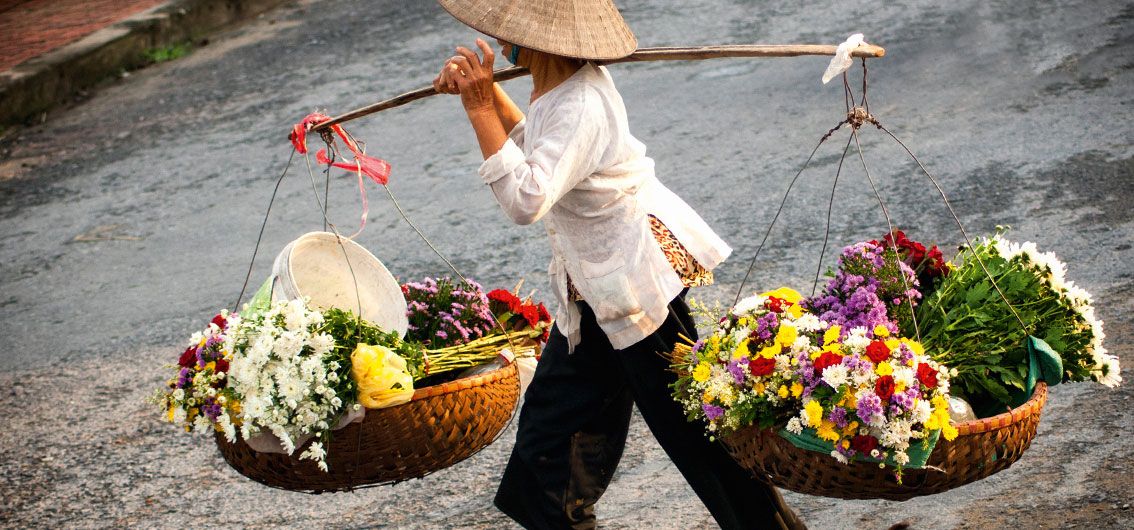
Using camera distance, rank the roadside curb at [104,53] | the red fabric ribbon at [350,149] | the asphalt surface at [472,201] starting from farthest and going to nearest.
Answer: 1. the roadside curb at [104,53]
2. the asphalt surface at [472,201]
3. the red fabric ribbon at [350,149]

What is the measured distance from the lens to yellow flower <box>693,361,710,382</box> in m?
2.61

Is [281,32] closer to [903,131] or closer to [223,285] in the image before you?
[223,285]

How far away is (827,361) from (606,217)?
0.67 m

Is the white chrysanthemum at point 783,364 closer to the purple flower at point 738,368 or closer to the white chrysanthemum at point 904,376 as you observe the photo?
the purple flower at point 738,368

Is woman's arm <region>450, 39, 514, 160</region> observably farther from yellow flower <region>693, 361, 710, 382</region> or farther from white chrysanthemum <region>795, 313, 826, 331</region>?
white chrysanthemum <region>795, 313, 826, 331</region>

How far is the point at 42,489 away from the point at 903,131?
453cm

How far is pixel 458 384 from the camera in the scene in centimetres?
289

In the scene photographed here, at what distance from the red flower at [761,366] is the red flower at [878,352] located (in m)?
0.21

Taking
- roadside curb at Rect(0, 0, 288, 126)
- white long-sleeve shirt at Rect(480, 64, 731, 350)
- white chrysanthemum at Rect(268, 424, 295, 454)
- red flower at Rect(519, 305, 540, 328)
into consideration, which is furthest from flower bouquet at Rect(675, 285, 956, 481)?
roadside curb at Rect(0, 0, 288, 126)

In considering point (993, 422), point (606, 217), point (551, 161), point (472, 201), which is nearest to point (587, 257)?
point (606, 217)

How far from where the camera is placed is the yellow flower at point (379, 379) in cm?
276

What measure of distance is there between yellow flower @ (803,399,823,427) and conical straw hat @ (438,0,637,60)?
3.05ft

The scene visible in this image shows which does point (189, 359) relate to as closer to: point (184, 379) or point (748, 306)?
point (184, 379)

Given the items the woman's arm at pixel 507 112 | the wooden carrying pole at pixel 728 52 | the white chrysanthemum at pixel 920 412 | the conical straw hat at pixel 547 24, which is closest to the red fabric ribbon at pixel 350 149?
the wooden carrying pole at pixel 728 52
